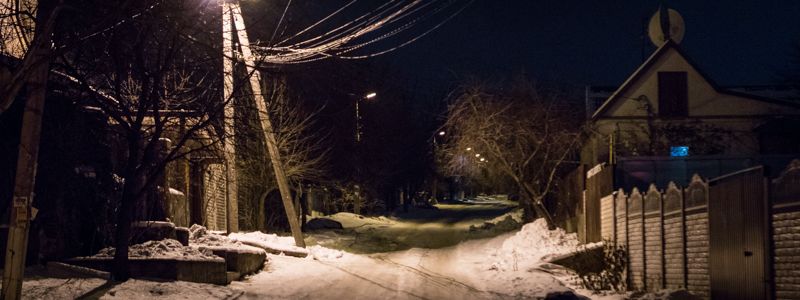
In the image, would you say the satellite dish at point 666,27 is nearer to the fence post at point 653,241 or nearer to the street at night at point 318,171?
the street at night at point 318,171

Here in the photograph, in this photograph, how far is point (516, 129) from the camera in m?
28.1

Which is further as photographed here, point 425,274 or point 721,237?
point 425,274

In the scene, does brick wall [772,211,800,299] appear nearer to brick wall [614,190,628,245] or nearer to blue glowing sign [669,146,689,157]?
brick wall [614,190,628,245]

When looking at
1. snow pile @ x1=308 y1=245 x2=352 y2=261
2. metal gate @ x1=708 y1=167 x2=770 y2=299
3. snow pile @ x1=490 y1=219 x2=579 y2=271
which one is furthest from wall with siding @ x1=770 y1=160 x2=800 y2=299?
snow pile @ x1=308 y1=245 x2=352 y2=261

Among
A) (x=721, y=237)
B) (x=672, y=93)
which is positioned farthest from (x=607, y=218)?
(x=672, y=93)

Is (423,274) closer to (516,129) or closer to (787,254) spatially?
(787,254)

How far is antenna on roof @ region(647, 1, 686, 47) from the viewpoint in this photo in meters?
30.1

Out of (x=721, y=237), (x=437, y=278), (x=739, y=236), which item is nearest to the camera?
(x=739, y=236)

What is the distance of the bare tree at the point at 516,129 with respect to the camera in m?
28.0

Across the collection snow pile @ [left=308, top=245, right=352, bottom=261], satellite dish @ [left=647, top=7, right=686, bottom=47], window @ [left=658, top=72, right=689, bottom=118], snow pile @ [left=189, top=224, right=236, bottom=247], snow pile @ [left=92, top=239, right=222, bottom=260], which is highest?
satellite dish @ [left=647, top=7, right=686, bottom=47]

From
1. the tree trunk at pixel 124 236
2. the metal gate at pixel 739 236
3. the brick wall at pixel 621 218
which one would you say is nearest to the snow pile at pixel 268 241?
the tree trunk at pixel 124 236

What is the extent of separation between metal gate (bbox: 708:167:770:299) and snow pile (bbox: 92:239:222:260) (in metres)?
8.87

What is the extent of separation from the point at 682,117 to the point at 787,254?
20.9 m

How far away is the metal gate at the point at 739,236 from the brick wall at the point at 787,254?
169mm
